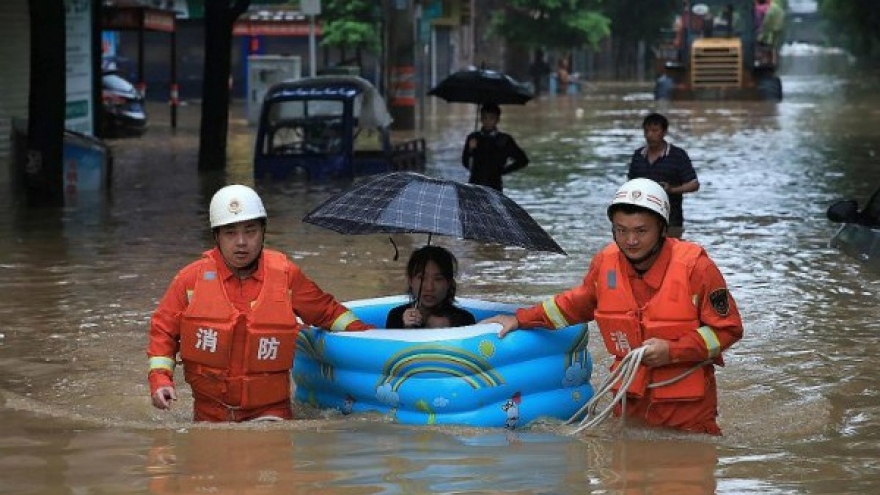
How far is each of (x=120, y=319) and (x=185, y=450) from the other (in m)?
4.96

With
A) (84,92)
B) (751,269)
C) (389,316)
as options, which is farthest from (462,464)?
(84,92)

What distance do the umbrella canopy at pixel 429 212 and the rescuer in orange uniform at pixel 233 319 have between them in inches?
22.6

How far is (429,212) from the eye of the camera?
8438 mm

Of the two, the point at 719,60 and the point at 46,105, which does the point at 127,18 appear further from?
the point at 719,60

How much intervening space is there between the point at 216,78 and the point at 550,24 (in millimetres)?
44525

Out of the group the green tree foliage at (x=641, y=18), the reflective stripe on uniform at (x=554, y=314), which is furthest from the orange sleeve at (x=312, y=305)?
the green tree foliage at (x=641, y=18)

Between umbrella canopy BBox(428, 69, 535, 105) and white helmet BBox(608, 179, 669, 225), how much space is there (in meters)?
10.4

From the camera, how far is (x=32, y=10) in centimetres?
1939

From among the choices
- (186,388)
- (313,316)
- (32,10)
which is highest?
(32,10)

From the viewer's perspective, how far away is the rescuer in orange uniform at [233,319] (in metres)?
7.84

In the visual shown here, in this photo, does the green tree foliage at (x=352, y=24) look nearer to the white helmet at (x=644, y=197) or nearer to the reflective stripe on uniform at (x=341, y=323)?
the reflective stripe on uniform at (x=341, y=323)

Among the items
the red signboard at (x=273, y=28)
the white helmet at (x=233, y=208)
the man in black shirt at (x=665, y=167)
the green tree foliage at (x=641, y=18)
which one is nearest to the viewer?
the white helmet at (x=233, y=208)

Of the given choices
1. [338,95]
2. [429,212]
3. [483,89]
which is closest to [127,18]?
[338,95]

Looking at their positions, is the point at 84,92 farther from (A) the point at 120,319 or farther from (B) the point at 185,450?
(B) the point at 185,450
